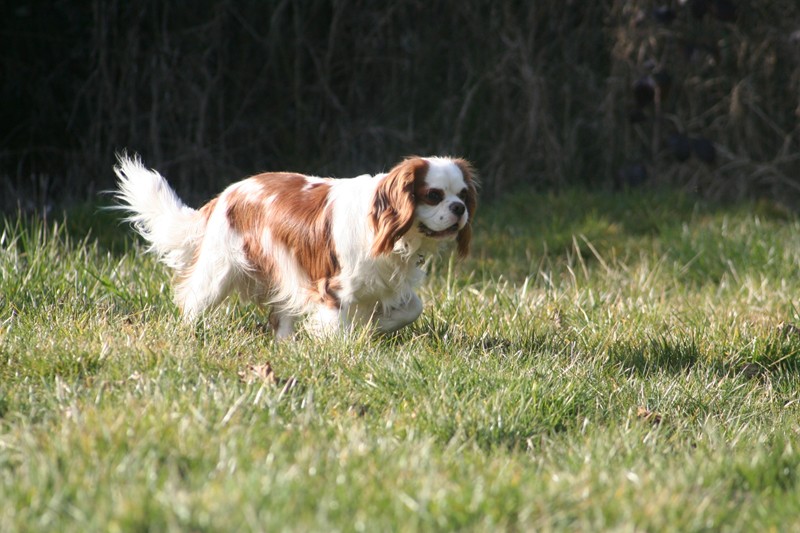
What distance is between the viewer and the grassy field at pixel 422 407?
2260 millimetres

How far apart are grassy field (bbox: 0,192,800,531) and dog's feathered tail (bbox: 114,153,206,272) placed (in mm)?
179

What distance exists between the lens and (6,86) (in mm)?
7879

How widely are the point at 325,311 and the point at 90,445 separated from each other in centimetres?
168

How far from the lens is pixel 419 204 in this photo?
3.93m

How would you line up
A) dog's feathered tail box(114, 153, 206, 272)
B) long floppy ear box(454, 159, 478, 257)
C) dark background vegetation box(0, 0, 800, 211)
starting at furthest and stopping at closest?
dark background vegetation box(0, 0, 800, 211), dog's feathered tail box(114, 153, 206, 272), long floppy ear box(454, 159, 478, 257)

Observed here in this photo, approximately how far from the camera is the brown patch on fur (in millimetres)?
4086

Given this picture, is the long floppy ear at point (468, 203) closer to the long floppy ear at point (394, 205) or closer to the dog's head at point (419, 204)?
the dog's head at point (419, 204)

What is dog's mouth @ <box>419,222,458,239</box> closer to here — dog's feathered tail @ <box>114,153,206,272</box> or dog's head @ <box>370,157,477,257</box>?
dog's head @ <box>370,157,477,257</box>

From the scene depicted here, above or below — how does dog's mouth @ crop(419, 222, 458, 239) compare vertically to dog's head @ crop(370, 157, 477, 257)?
below

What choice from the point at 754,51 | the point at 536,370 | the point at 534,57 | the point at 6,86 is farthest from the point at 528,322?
the point at 6,86

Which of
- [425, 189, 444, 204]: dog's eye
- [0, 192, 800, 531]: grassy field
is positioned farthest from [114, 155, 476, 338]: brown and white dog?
[0, 192, 800, 531]: grassy field

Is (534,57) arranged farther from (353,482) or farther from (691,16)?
(353,482)

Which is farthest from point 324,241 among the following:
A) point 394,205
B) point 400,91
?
point 400,91

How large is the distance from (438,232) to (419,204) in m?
0.12
